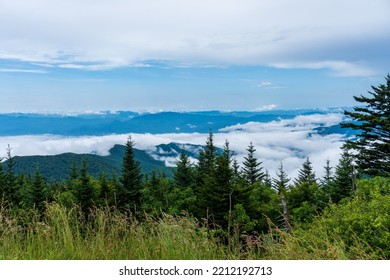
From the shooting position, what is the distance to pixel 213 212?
35562 millimetres

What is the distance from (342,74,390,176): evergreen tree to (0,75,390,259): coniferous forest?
13cm

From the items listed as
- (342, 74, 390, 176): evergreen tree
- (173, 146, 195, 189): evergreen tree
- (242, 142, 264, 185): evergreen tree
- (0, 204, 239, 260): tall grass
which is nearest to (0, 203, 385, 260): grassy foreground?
(0, 204, 239, 260): tall grass

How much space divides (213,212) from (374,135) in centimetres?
2616

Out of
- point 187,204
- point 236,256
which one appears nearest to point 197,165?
point 187,204

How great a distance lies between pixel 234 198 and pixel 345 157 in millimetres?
27706

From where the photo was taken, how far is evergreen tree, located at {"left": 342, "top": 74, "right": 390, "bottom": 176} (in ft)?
154

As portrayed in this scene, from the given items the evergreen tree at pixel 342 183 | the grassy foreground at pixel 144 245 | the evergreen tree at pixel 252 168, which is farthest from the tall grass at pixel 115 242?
the evergreen tree at pixel 252 168

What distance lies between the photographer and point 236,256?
4.41 meters

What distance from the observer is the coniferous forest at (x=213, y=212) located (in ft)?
13.9
